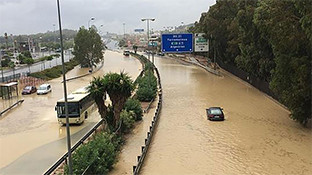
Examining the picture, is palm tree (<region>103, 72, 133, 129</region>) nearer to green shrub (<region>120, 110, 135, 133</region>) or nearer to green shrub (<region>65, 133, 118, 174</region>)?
green shrub (<region>120, 110, 135, 133</region>)

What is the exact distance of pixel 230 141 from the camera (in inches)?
766

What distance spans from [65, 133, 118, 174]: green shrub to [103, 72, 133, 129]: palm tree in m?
4.75

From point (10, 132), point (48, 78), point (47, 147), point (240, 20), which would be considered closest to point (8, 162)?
point (47, 147)

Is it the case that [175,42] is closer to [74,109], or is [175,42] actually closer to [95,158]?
[74,109]

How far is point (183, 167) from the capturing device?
15.6 meters

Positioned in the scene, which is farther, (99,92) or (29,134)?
(29,134)

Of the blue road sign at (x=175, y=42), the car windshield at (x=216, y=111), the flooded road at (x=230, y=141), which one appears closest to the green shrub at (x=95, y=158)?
the flooded road at (x=230, y=141)

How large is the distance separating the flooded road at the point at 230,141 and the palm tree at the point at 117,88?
10.2 feet

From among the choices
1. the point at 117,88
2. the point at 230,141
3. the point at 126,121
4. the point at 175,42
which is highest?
the point at 175,42

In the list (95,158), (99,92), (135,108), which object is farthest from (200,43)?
(95,158)

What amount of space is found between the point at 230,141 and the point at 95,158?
9473 millimetres

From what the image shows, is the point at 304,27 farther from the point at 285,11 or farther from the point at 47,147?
the point at 47,147

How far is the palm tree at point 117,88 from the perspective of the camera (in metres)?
19.2

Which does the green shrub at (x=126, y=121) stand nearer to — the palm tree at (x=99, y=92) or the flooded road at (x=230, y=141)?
the palm tree at (x=99, y=92)
